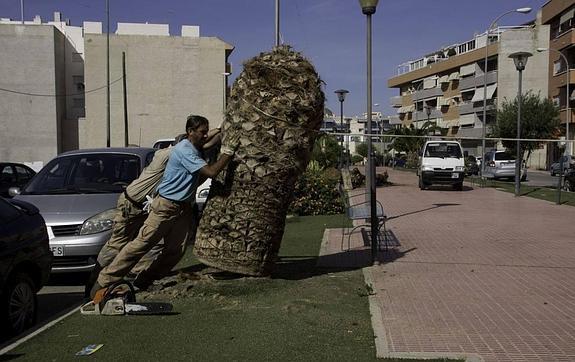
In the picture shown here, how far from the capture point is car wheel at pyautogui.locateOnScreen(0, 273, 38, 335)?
549 centimetres

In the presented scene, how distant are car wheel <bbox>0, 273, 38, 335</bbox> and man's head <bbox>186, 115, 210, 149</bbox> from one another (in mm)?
2125

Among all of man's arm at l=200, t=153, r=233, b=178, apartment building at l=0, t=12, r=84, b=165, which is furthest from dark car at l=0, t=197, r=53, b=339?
apartment building at l=0, t=12, r=84, b=165

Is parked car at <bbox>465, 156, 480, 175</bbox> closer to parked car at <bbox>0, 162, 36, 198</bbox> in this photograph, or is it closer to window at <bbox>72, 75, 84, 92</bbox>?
parked car at <bbox>0, 162, 36, 198</bbox>

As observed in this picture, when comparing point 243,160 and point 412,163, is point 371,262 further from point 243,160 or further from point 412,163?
point 412,163

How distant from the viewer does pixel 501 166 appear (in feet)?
117

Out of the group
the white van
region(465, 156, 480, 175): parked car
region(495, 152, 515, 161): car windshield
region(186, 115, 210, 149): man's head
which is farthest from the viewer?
region(465, 156, 480, 175): parked car

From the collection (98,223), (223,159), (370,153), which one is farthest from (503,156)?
(223,159)

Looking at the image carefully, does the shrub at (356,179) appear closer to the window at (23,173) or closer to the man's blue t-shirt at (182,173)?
the window at (23,173)

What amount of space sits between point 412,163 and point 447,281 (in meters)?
43.7

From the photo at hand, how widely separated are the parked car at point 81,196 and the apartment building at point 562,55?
159ft

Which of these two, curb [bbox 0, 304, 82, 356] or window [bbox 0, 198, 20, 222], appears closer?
curb [bbox 0, 304, 82, 356]

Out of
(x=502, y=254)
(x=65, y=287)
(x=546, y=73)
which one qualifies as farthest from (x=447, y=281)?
(x=546, y=73)

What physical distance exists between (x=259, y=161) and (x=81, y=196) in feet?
9.76

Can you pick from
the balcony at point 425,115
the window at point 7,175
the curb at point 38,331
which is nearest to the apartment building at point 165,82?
the window at point 7,175
